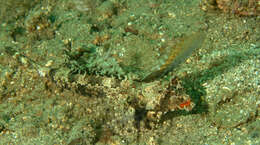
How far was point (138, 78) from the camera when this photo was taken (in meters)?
3.81

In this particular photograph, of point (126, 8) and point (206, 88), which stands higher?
point (126, 8)

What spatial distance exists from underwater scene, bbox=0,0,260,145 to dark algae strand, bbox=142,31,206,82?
15 millimetres

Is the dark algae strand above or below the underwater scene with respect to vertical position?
above

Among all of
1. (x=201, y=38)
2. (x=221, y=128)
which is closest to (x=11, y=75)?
(x=201, y=38)

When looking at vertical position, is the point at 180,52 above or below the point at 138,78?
above

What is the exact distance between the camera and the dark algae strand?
11.5 ft

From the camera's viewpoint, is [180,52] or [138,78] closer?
[180,52]

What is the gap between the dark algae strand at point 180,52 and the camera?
3518 millimetres

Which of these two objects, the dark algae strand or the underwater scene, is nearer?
the dark algae strand

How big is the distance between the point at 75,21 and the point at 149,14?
180cm

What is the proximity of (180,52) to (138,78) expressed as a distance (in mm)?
754

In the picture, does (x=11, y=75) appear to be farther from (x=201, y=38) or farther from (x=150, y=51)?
(x=201, y=38)

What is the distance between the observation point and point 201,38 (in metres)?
3.56

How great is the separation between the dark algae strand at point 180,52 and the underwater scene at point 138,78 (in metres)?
0.02
